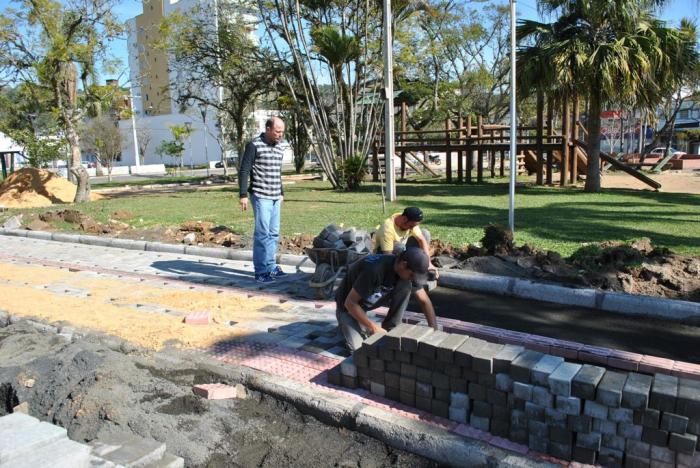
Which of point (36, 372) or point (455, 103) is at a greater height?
point (455, 103)

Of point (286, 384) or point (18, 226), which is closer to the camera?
point (286, 384)

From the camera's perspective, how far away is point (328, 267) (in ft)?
21.1

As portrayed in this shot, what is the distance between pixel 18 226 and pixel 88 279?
274 inches

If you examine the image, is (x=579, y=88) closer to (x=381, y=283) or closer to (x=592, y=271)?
(x=592, y=271)

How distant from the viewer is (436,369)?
3514mm

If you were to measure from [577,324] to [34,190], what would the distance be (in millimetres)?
20335

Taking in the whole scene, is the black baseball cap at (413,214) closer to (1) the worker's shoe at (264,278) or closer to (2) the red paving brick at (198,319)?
(2) the red paving brick at (198,319)

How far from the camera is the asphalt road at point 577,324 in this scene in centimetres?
479

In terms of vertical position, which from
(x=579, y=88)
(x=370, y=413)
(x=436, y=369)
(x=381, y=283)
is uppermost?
(x=579, y=88)

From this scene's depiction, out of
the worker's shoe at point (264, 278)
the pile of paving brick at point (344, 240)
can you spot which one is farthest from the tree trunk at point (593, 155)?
the worker's shoe at point (264, 278)

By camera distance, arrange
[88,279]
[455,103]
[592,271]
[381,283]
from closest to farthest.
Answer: [381,283] → [592,271] → [88,279] → [455,103]

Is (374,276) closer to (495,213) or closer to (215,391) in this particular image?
(215,391)

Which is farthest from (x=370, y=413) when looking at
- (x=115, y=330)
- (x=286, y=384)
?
(x=115, y=330)

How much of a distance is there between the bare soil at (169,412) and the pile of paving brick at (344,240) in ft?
7.48
